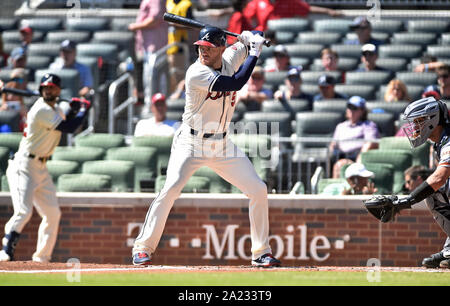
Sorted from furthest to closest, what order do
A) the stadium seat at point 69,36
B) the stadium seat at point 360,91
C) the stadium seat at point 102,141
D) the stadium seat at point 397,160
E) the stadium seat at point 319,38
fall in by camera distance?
the stadium seat at point 69,36 < the stadium seat at point 319,38 < the stadium seat at point 360,91 < the stadium seat at point 102,141 < the stadium seat at point 397,160

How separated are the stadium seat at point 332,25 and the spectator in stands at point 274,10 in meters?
0.28

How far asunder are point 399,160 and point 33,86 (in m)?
5.37

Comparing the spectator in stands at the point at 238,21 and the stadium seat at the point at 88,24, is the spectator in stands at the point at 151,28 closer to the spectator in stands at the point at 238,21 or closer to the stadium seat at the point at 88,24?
the spectator in stands at the point at 238,21

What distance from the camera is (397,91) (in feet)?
38.9

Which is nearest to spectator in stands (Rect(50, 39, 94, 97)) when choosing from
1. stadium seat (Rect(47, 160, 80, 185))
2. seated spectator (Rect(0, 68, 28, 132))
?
seated spectator (Rect(0, 68, 28, 132))

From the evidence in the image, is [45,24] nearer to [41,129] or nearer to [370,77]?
[370,77]

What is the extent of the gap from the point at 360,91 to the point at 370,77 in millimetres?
354

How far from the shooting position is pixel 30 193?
10141mm

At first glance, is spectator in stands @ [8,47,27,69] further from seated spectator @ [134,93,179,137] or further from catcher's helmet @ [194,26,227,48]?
catcher's helmet @ [194,26,227,48]

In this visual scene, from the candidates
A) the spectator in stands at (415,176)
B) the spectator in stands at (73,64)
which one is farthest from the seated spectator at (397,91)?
the spectator in stands at (73,64)

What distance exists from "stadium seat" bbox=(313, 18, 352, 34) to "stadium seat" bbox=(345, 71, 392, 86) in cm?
185

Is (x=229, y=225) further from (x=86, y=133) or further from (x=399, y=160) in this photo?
(x=86, y=133)

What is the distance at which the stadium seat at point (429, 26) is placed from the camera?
46.5 feet
